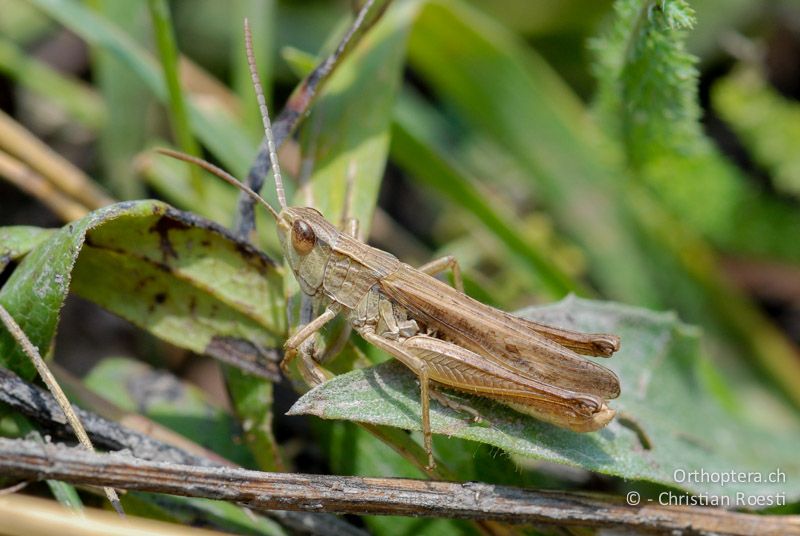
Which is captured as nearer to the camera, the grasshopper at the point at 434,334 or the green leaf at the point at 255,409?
the grasshopper at the point at 434,334

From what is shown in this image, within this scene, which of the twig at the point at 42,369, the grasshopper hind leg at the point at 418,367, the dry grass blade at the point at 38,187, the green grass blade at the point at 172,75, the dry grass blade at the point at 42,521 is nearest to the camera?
the dry grass blade at the point at 42,521

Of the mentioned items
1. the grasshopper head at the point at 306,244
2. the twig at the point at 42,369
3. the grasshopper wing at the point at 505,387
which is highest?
the grasshopper head at the point at 306,244

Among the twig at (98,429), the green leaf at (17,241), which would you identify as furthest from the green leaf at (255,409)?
the green leaf at (17,241)

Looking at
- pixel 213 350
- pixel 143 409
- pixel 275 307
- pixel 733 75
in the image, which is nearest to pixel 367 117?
pixel 275 307

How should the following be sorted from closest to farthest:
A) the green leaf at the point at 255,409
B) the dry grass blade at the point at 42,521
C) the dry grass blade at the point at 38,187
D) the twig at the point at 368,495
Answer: the dry grass blade at the point at 42,521 < the twig at the point at 368,495 < the green leaf at the point at 255,409 < the dry grass blade at the point at 38,187

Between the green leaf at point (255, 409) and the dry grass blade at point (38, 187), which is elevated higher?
the dry grass blade at point (38, 187)

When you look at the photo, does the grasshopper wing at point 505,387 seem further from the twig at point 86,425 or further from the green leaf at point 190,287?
the twig at point 86,425

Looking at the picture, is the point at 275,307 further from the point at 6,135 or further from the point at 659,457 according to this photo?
the point at 6,135

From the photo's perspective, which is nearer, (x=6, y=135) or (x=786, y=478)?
(x=786, y=478)

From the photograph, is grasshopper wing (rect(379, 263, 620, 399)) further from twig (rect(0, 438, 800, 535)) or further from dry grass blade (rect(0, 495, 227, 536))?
dry grass blade (rect(0, 495, 227, 536))
